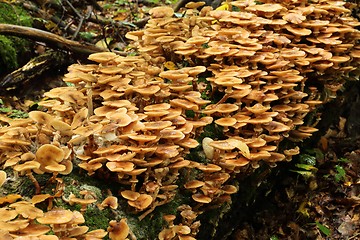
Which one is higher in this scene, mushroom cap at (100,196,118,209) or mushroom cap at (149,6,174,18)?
mushroom cap at (149,6,174,18)

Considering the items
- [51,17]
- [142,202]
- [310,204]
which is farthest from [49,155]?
[51,17]

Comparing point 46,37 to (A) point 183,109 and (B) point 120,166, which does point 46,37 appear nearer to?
(A) point 183,109

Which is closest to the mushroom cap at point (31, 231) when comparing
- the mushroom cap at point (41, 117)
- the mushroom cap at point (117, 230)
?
the mushroom cap at point (117, 230)

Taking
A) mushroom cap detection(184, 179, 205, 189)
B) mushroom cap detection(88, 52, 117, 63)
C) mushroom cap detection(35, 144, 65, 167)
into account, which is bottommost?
mushroom cap detection(184, 179, 205, 189)

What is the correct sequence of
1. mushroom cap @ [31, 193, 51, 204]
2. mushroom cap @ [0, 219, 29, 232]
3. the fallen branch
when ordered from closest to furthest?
mushroom cap @ [0, 219, 29, 232], mushroom cap @ [31, 193, 51, 204], the fallen branch

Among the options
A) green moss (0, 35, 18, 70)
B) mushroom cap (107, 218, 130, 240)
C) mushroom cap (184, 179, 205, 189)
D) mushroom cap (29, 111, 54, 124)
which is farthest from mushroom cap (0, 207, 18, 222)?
green moss (0, 35, 18, 70)

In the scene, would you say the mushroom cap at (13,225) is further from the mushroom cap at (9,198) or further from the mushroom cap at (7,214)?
the mushroom cap at (9,198)

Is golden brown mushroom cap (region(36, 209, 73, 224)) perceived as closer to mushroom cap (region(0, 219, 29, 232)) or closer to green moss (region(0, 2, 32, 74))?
mushroom cap (region(0, 219, 29, 232))
